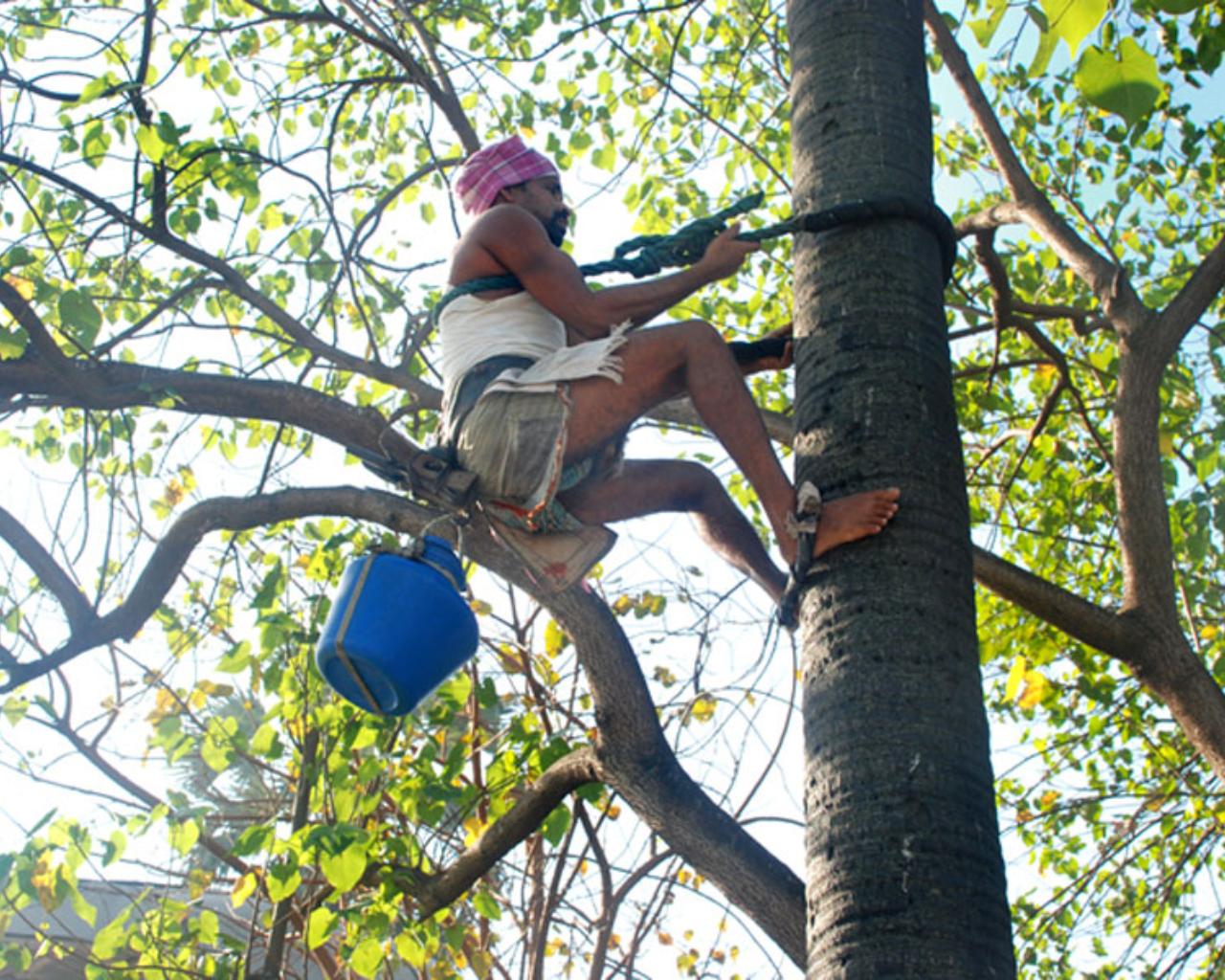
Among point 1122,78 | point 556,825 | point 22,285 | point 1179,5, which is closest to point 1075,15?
point 1179,5

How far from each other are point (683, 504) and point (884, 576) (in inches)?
56.9

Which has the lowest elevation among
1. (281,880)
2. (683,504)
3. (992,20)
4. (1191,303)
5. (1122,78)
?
(281,880)

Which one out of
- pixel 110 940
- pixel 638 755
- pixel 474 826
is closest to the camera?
pixel 638 755

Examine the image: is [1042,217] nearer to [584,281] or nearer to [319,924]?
[584,281]

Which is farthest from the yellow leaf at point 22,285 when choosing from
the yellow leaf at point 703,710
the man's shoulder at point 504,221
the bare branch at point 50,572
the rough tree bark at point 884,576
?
the rough tree bark at point 884,576

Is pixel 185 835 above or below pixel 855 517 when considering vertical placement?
above

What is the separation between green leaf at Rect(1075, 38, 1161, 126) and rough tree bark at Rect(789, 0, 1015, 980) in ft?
1.60

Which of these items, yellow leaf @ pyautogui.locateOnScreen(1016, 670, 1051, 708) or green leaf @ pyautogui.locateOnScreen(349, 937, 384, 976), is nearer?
green leaf @ pyautogui.locateOnScreen(349, 937, 384, 976)

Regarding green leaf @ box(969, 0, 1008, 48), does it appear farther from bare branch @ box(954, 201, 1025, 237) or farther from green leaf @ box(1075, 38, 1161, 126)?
bare branch @ box(954, 201, 1025, 237)

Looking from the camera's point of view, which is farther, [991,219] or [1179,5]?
[991,219]

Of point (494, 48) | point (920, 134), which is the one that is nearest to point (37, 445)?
point (494, 48)

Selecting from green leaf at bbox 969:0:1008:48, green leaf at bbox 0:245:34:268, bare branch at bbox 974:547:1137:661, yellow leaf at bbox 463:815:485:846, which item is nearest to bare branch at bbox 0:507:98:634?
green leaf at bbox 0:245:34:268

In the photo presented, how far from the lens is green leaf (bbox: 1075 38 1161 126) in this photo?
1877mm

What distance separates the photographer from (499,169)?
3.31 metres
